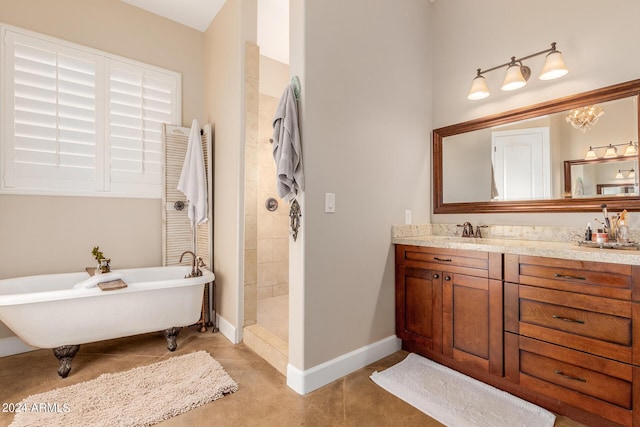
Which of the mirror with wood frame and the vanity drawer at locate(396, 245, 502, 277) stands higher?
the mirror with wood frame

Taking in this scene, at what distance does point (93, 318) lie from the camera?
2.09 metres

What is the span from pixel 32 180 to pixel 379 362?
3197 mm

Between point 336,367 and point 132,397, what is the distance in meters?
1.27

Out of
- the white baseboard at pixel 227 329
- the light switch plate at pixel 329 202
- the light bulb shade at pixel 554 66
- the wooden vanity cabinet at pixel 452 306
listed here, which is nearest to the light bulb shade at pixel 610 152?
the light bulb shade at pixel 554 66

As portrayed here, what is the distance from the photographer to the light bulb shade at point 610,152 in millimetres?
1873

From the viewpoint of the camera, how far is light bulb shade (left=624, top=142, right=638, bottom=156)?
71.1 inches

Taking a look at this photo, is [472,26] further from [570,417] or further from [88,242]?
[88,242]

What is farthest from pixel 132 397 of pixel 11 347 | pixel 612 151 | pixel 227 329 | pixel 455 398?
pixel 612 151

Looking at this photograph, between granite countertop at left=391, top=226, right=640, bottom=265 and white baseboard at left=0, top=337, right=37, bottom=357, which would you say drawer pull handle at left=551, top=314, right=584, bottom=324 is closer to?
granite countertop at left=391, top=226, right=640, bottom=265

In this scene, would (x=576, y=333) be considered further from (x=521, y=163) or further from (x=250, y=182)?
(x=250, y=182)

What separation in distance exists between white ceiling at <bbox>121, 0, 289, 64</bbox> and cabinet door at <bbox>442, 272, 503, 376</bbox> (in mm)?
2927

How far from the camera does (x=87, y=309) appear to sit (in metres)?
2.07

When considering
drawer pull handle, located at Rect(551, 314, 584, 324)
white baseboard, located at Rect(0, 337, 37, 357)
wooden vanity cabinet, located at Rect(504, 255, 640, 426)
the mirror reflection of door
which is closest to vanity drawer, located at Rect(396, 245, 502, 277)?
wooden vanity cabinet, located at Rect(504, 255, 640, 426)

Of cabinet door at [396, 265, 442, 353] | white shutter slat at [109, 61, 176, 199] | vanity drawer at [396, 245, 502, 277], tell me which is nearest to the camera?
vanity drawer at [396, 245, 502, 277]
